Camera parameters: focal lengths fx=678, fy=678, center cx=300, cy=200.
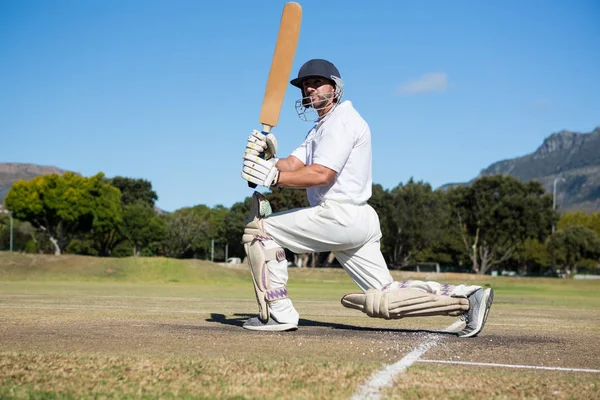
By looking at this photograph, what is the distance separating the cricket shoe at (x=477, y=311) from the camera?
19.5ft

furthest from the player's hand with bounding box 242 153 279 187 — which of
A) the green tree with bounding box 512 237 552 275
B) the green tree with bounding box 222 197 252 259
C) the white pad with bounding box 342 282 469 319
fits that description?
the green tree with bounding box 222 197 252 259

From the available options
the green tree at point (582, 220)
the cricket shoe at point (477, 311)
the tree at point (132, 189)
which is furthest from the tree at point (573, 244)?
the cricket shoe at point (477, 311)

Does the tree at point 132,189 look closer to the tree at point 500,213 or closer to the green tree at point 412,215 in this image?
the green tree at point 412,215

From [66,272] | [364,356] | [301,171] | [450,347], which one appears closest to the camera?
[364,356]

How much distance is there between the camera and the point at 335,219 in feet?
19.6

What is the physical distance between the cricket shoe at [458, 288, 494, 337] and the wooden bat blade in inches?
97.5

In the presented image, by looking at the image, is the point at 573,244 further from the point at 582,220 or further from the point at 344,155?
the point at 344,155

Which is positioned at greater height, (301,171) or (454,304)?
(301,171)

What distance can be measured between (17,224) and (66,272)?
78827 millimetres

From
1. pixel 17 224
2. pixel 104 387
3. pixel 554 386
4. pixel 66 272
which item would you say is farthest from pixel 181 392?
pixel 17 224

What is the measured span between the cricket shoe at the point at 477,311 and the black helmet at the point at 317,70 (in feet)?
7.93

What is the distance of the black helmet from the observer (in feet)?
20.8

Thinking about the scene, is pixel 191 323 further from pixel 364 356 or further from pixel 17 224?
pixel 17 224

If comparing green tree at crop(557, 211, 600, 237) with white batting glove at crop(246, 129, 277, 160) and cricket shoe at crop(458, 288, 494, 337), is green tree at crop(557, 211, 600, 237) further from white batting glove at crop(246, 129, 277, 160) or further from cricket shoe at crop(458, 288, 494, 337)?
white batting glove at crop(246, 129, 277, 160)
